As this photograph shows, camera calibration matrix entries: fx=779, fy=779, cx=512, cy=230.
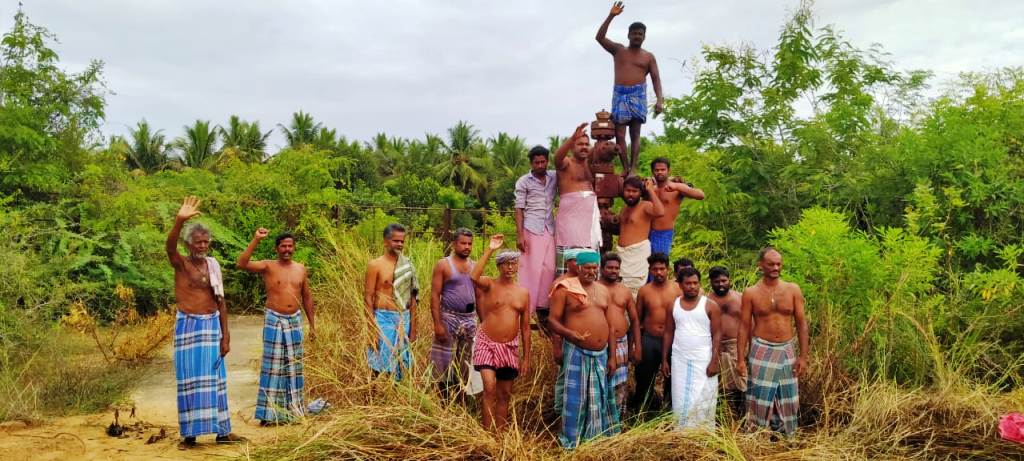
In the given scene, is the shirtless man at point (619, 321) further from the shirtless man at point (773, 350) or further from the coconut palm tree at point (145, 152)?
the coconut palm tree at point (145, 152)

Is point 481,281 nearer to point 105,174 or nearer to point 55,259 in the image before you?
point 55,259

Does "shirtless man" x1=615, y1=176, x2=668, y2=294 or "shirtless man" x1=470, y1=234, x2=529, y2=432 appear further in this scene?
"shirtless man" x1=615, y1=176, x2=668, y2=294

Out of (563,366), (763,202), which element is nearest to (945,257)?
(763,202)

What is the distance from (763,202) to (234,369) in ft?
22.1

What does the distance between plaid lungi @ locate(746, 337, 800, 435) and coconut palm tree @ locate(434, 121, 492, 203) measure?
84.2 ft

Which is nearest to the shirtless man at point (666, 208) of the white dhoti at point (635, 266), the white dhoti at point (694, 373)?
the white dhoti at point (635, 266)

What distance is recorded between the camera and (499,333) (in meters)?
5.11

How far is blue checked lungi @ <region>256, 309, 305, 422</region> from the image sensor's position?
5918 millimetres

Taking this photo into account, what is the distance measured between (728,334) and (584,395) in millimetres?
1209

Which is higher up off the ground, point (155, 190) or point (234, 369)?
point (155, 190)

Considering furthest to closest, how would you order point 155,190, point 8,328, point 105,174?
point 155,190 → point 105,174 → point 8,328

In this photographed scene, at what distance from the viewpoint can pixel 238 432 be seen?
576 centimetres

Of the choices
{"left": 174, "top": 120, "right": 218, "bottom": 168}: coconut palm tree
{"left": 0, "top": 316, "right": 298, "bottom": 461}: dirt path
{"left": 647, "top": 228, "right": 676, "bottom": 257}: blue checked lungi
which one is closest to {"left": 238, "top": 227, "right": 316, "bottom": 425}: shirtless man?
{"left": 0, "top": 316, "right": 298, "bottom": 461}: dirt path

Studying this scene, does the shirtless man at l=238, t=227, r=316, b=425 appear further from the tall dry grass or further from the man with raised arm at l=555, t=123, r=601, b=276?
the man with raised arm at l=555, t=123, r=601, b=276
